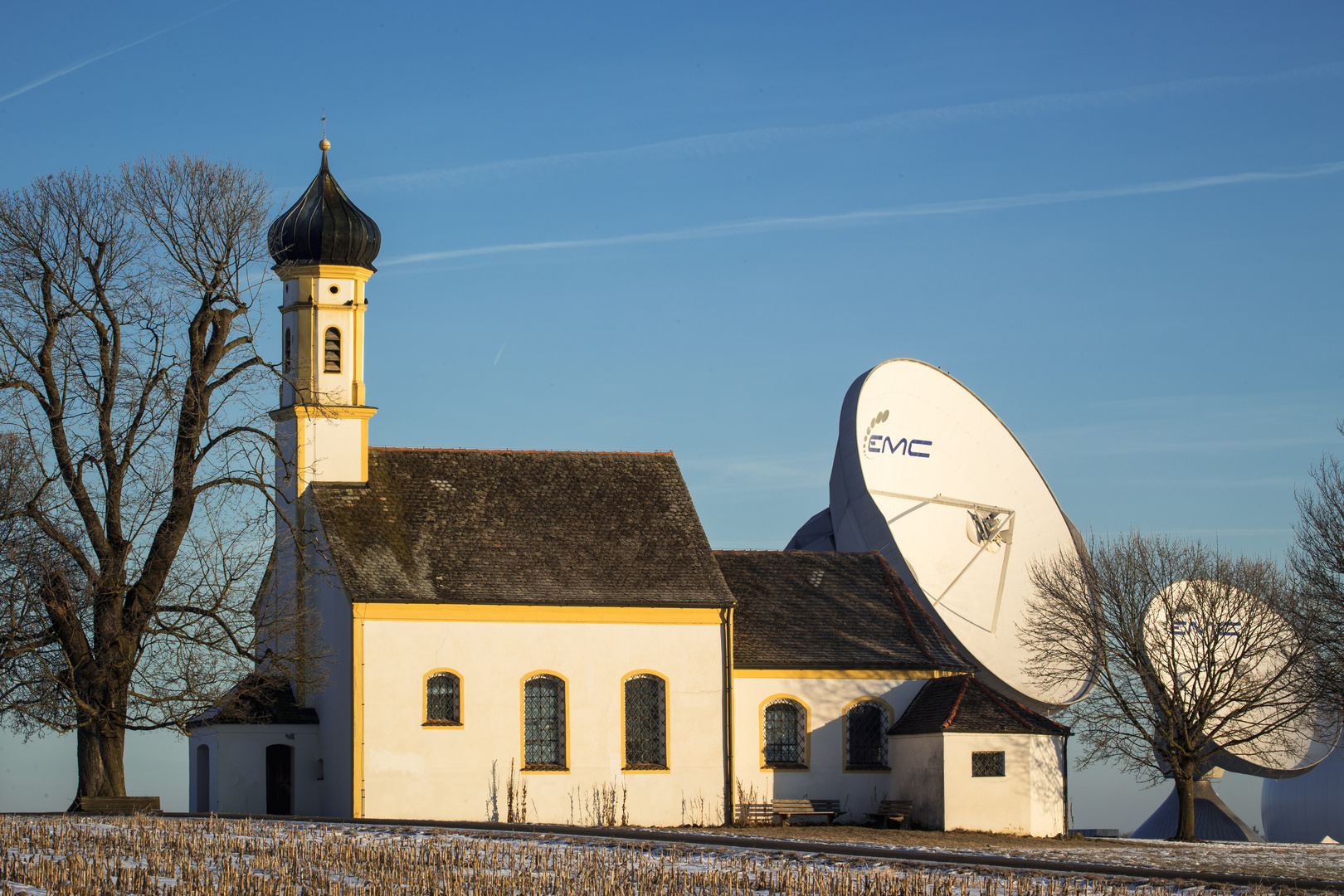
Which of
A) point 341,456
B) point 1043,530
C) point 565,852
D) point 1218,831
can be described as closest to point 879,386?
point 1043,530

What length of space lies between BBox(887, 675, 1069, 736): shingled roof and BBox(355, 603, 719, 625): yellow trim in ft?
17.4

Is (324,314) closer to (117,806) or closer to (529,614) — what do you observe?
(529,614)

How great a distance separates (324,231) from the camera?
40844 mm

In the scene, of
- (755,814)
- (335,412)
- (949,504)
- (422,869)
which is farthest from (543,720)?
(422,869)

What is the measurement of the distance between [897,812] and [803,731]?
299cm

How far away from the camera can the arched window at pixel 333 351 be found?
4100cm

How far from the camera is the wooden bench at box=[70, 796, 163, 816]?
3186cm

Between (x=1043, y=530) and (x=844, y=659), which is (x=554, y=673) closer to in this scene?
(x=844, y=659)

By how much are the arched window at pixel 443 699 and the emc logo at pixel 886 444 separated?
40.7ft

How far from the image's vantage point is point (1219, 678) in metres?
39.2

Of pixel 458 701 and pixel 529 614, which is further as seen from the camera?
pixel 529 614

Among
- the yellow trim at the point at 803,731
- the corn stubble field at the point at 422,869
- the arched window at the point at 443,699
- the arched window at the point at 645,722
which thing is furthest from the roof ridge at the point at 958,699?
the corn stubble field at the point at 422,869

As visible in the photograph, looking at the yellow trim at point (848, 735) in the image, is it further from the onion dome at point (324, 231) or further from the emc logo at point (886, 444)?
the onion dome at point (324, 231)

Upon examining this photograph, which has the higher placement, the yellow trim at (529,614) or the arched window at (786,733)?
the yellow trim at (529,614)
